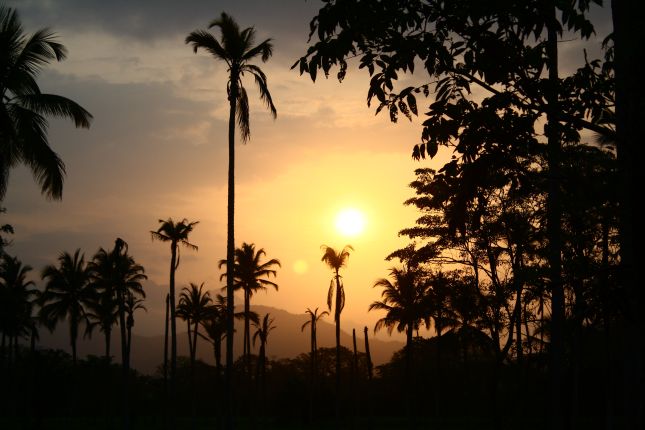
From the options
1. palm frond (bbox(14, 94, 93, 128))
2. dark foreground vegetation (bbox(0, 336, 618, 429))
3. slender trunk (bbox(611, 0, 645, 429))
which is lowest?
dark foreground vegetation (bbox(0, 336, 618, 429))

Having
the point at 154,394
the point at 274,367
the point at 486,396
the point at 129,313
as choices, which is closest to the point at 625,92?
the point at 129,313

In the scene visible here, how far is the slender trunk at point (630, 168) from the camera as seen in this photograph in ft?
23.8

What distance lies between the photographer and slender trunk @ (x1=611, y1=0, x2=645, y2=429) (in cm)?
724

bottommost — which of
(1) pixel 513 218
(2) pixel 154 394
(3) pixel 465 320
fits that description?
(2) pixel 154 394

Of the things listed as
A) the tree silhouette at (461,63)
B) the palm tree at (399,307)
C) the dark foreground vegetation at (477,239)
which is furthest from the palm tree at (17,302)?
the tree silhouette at (461,63)

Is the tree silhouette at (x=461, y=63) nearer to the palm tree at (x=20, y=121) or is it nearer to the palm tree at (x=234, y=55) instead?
the palm tree at (x=20, y=121)

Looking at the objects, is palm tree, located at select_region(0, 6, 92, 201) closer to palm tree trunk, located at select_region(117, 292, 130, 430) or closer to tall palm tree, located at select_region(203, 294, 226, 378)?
palm tree trunk, located at select_region(117, 292, 130, 430)

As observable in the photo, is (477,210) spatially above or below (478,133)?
below

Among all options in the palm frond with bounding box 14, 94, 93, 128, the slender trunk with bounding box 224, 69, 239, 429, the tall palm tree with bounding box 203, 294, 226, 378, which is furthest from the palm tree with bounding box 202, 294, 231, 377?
the palm frond with bounding box 14, 94, 93, 128

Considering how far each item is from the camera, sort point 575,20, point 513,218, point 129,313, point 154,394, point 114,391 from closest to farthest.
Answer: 1. point 575,20
2. point 513,218
3. point 129,313
4. point 114,391
5. point 154,394

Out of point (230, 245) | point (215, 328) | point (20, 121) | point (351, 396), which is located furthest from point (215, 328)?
point (20, 121)

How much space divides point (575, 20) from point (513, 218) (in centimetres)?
2621

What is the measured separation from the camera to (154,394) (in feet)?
345

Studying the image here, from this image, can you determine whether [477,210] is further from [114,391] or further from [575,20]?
[114,391]
